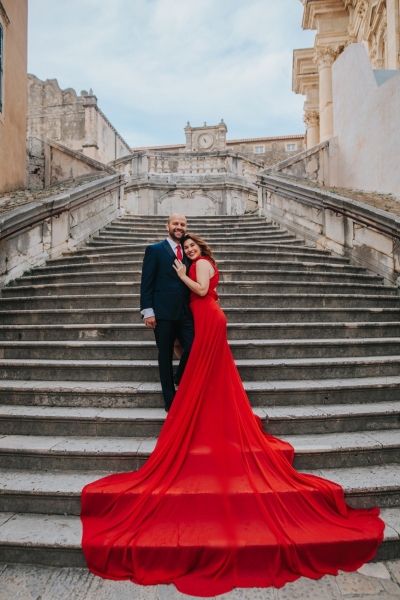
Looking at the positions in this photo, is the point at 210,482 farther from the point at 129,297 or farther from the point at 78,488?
the point at 129,297

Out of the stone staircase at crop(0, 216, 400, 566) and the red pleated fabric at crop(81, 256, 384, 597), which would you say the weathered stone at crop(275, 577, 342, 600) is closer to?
the red pleated fabric at crop(81, 256, 384, 597)

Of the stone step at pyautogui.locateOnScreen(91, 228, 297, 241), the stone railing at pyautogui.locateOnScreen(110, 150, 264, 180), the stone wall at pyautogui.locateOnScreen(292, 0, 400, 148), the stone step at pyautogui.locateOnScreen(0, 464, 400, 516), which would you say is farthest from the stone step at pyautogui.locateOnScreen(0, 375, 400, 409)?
the stone railing at pyautogui.locateOnScreen(110, 150, 264, 180)

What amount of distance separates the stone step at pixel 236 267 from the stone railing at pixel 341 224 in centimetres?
33

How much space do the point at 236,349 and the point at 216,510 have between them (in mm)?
1905

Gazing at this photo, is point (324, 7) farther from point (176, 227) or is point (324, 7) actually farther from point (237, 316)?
point (176, 227)

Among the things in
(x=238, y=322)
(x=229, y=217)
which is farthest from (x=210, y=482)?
(x=229, y=217)

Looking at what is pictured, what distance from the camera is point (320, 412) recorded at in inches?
132

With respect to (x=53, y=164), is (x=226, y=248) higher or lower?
lower

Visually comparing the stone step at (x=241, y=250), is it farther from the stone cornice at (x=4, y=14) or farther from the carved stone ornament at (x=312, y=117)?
the carved stone ornament at (x=312, y=117)

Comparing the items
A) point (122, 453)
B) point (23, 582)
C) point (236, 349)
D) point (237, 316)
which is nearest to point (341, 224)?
point (237, 316)

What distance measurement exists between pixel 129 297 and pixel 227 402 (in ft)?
8.35

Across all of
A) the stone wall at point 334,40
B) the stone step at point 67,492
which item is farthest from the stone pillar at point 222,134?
the stone step at point 67,492

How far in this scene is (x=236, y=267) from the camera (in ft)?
20.1

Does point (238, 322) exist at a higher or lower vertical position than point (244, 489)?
higher
